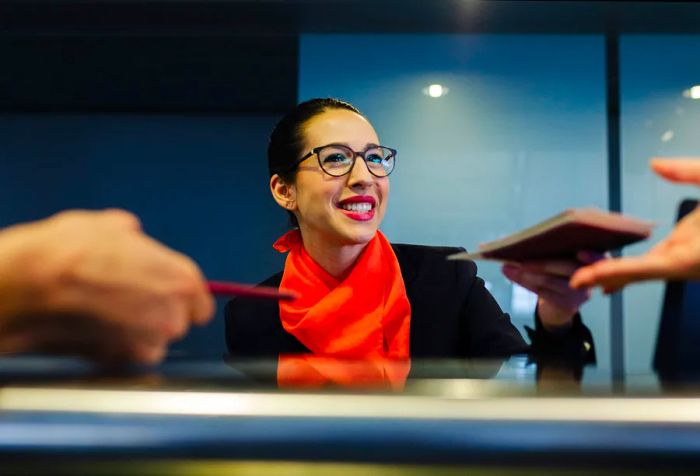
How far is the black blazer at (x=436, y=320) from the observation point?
5.20 feet

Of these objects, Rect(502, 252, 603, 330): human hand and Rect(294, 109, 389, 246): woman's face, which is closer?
Rect(502, 252, 603, 330): human hand

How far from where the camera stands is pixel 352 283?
5.55 feet

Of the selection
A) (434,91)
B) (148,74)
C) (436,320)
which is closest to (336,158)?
(436,320)

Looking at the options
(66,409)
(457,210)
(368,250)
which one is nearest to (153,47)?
(457,210)

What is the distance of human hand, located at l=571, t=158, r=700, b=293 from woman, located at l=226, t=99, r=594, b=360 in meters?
0.94

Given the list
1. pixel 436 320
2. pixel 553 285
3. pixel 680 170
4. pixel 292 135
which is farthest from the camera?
pixel 292 135

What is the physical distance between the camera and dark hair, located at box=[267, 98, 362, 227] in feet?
5.74

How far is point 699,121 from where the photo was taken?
2.92 m

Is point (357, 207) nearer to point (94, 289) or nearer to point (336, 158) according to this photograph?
point (336, 158)

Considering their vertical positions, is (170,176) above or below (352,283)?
above

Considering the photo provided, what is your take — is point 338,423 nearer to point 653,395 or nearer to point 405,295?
point 653,395

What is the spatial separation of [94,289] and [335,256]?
128 cm

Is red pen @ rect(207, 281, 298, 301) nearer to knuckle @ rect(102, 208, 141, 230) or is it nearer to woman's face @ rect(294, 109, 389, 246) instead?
knuckle @ rect(102, 208, 141, 230)

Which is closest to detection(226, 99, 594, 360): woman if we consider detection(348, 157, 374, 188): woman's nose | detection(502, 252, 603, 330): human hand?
detection(348, 157, 374, 188): woman's nose
